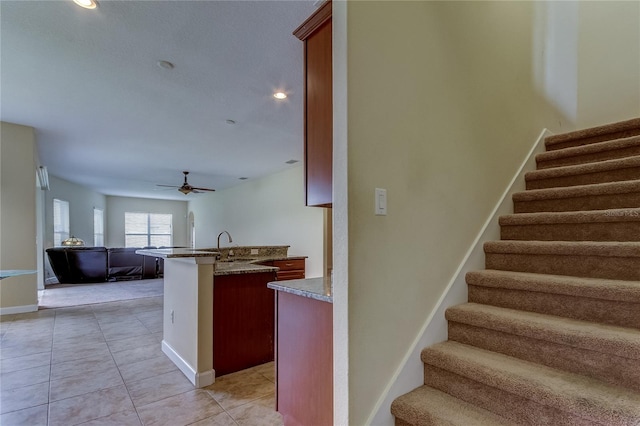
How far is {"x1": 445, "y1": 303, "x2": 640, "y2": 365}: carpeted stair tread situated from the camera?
46.1 inches

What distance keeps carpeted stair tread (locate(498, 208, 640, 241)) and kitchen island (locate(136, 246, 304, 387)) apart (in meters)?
Answer: 1.99

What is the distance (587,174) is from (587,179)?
0.03m

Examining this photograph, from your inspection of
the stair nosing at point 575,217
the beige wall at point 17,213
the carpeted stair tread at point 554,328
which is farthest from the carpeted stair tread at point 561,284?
the beige wall at point 17,213

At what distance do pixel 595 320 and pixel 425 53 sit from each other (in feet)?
5.01

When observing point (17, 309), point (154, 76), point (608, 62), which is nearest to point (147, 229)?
point (17, 309)

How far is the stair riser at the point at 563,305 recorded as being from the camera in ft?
4.34

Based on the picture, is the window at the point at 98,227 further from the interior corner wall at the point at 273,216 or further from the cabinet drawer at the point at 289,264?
the cabinet drawer at the point at 289,264

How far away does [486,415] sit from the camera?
1260 mm

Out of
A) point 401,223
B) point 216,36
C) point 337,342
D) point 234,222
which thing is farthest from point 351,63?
point 234,222

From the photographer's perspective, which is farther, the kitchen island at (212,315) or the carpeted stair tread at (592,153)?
the kitchen island at (212,315)

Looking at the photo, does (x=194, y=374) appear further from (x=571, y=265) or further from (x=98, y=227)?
(x=98, y=227)

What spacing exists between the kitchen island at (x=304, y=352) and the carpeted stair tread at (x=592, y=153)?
83.5 inches

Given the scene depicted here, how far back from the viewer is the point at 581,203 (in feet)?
6.46

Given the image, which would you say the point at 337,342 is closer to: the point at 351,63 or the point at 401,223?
the point at 401,223
